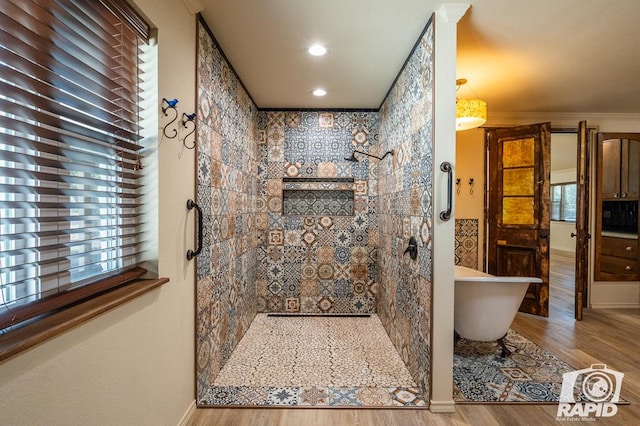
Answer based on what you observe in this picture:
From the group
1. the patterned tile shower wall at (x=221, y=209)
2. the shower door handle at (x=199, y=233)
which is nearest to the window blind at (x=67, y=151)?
the shower door handle at (x=199, y=233)

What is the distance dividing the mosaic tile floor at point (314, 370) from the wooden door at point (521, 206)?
1.79 metres

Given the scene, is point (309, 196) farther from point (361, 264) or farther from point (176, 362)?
point (176, 362)

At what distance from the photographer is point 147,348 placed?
129 cm

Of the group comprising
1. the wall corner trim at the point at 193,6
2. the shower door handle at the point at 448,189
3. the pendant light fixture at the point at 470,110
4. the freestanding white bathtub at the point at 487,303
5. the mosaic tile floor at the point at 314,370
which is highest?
the wall corner trim at the point at 193,6

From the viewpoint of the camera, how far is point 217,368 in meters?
2.11

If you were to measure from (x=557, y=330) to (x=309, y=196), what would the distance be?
9.45 feet

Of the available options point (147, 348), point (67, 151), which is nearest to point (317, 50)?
point (67, 151)

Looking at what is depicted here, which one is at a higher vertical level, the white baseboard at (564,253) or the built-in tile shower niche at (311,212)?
the built-in tile shower niche at (311,212)

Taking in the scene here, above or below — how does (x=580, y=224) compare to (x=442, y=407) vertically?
above

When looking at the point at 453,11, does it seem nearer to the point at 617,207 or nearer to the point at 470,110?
the point at 470,110

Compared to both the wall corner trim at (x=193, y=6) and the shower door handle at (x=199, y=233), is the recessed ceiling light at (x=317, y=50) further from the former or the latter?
the shower door handle at (x=199, y=233)

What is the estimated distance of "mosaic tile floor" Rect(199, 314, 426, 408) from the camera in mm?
1884

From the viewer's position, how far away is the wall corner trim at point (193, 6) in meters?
1.59

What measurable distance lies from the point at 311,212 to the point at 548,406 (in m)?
2.56
